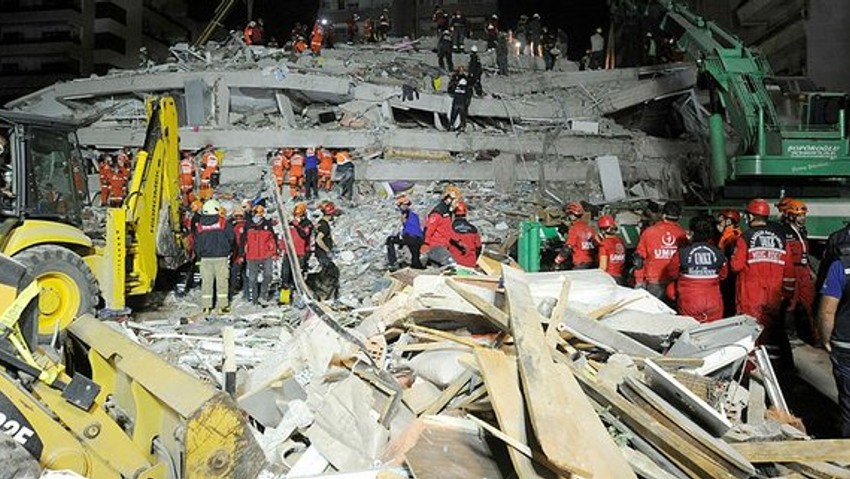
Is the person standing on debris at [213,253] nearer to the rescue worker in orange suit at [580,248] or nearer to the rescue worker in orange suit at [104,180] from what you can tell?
the rescue worker in orange suit at [580,248]

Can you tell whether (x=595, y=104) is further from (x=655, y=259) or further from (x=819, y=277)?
(x=819, y=277)

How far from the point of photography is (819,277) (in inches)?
177

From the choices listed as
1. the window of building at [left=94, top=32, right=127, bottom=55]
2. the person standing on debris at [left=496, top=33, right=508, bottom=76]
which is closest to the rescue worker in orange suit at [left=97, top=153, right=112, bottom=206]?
the person standing on debris at [left=496, top=33, right=508, bottom=76]

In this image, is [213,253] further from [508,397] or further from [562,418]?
[562,418]

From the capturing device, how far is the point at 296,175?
1449 cm

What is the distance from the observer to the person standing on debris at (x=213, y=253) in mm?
9188

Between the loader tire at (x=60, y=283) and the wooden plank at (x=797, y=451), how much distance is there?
5.74 meters

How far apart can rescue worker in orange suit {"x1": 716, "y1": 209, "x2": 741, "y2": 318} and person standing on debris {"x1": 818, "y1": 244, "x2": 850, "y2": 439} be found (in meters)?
2.13

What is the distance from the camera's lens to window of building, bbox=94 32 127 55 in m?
40.1

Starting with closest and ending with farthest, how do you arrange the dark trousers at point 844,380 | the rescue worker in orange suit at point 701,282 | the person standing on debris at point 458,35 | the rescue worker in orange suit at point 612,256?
the dark trousers at point 844,380 < the rescue worker in orange suit at point 701,282 < the rescue worker in orange suit at point 612,256 < the person standing on debris at point 458,35

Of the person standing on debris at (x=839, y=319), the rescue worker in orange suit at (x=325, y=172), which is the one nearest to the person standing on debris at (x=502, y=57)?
the rescue worker in orange suit at (x=325, y=172)

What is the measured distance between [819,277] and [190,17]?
49795 millimetres

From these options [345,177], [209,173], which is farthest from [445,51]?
[209,173]

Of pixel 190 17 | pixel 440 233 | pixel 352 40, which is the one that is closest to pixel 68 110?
pixel 352 40
